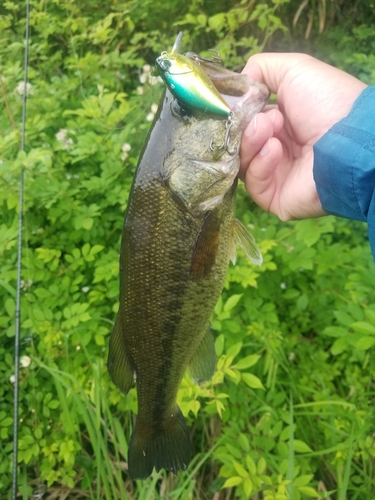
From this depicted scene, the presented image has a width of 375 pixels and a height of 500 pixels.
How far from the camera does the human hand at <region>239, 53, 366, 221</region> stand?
1.31 meters

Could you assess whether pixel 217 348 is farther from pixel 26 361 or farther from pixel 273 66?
pixel 273 66

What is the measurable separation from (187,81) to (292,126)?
1.97 feet

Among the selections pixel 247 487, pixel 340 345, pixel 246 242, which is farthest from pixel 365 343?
pixel 247 487

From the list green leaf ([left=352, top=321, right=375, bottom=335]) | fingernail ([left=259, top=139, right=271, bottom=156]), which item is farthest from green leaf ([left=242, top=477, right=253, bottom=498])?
fingernail ([left=259, top=139, right=271, bottom=156])

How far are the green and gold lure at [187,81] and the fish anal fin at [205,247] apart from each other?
348mm

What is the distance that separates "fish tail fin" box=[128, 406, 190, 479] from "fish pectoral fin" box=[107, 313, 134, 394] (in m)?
0.20

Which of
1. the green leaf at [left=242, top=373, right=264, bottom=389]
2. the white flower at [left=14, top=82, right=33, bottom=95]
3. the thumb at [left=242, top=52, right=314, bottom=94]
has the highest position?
the thumb at [left=242, top=52, right=314, bottom=94]

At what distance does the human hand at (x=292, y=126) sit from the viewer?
131 centimetres

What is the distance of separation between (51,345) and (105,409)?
16.3 inches

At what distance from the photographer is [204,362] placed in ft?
5.25

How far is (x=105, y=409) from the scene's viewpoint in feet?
6.01

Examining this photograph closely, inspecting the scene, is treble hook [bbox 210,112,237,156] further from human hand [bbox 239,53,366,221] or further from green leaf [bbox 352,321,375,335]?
green leaf [bbox 352,321,375,335]

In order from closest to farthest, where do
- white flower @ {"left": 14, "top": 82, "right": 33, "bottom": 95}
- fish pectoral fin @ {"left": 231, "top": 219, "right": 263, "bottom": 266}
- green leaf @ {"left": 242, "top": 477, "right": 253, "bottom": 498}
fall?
fish pectoral fin @ {"left": 231, "top": 219, "right": 263, "bottom": 266} → green leaf @ {"left": 242, "top": 477, "right": 253, "bottom": 498} → white flower @ {"left": 14, "top": 82, "right": 33, "bottom": 95}

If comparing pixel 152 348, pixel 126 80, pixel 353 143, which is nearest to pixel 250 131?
pixel 353 143
